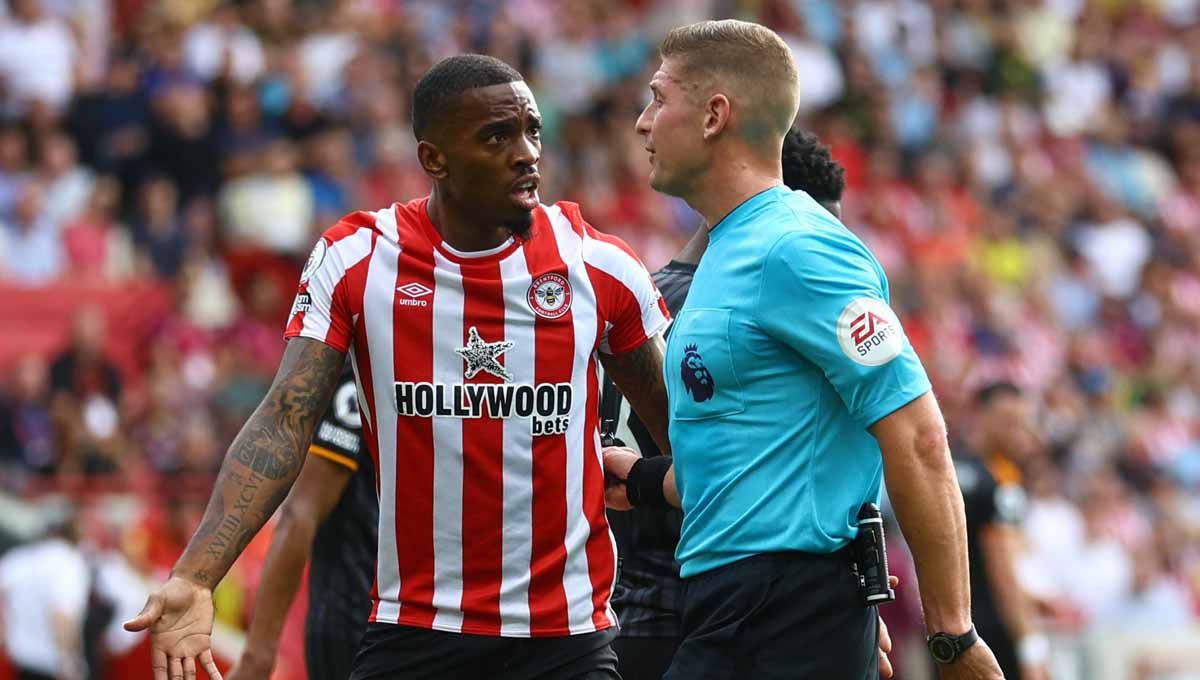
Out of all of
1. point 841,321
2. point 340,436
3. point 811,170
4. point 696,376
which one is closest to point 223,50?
point 340,436

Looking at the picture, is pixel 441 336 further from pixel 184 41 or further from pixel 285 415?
pixel 184 41

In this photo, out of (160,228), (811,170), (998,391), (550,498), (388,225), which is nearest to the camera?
(550,498)

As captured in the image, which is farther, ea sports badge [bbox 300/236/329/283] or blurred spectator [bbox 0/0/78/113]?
blurred spectator [bbox 0/0/78/113]

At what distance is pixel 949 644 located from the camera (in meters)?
4.35

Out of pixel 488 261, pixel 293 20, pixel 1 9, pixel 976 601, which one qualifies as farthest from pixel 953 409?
pixel 488 261

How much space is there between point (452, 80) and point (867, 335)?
137 centimetres

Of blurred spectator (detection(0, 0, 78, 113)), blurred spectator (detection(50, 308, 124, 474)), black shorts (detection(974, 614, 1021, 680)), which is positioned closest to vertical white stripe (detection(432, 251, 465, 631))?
black shorts (detection(974, 614, 1021, 680))

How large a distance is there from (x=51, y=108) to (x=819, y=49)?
7939 millimetres

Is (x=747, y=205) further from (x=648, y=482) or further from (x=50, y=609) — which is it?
(x=50, y=609)

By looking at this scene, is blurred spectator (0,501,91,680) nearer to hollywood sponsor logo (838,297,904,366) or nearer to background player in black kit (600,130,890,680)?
background player in black kit (600,130,890,680)

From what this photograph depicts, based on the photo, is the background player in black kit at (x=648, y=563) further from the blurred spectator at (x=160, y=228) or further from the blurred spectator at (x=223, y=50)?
the blurred spectator at (x=223, y=50)

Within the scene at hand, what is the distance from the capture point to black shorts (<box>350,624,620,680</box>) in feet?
15.9

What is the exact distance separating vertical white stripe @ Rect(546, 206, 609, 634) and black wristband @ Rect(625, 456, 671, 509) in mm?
144

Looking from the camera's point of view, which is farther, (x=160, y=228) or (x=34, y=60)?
(x=34, y=60)
